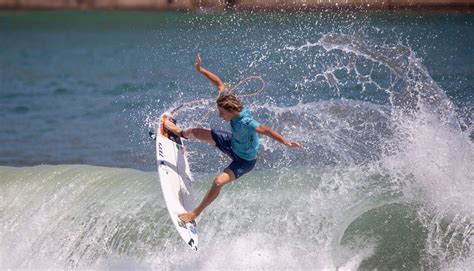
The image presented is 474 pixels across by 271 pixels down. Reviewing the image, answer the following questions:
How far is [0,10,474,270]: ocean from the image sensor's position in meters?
8.12

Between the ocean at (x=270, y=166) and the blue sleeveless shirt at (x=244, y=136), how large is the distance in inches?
40.8

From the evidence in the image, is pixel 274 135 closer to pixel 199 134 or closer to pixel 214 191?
pixel 214 191

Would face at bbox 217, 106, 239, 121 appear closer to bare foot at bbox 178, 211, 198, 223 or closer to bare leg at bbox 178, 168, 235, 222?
bare leg at bbox 178, 168, 235, 222

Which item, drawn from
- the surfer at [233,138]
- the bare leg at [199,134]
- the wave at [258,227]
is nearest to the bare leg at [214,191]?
the surfer at [233,138]

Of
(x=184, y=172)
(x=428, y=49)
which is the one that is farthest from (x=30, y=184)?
(x=428, y=49)

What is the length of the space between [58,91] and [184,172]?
960cm

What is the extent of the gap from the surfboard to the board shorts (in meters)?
0.62

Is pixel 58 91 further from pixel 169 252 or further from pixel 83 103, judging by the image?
pixel 169 252

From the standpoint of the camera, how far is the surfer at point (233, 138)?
24.4ft

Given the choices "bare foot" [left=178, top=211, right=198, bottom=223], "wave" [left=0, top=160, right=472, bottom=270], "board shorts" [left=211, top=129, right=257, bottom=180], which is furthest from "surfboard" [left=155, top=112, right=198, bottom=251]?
"board shorts" [left=211, top=129, right=257, bottom=180]

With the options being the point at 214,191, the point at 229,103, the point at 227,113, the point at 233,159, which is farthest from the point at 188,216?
the point at 229,103

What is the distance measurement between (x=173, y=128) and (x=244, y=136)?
113cm

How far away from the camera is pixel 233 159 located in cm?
791

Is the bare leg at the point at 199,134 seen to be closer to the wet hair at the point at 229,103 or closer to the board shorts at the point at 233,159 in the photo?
the board shorts at the point at 233,159
